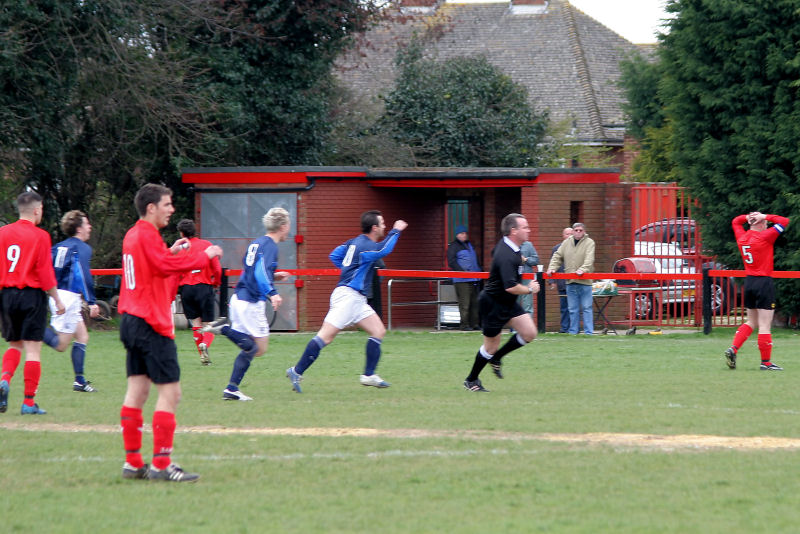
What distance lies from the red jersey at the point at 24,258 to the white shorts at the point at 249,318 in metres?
1.89

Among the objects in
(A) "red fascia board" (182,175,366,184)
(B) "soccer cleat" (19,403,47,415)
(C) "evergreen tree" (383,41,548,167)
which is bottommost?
(B) "soccer cleat" (19,403,47,415)

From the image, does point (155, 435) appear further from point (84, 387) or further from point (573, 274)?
point (573, 274)

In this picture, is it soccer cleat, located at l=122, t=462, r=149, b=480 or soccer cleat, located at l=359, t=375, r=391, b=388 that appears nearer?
soccer cleat, located at l=122, t=462, r=149, b=480

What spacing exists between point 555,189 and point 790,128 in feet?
14.1

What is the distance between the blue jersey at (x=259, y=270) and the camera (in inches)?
438

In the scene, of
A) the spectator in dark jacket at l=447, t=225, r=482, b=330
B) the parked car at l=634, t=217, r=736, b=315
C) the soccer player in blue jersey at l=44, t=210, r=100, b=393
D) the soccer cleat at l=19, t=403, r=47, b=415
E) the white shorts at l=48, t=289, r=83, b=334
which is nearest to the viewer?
the soccer cleat at l=19, t=403, r=47, b=415

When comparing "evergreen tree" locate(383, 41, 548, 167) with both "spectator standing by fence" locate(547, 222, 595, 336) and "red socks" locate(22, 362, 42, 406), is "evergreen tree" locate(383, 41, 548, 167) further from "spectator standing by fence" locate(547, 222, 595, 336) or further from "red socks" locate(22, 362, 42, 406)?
"red socks" locate(22, 362, 42, 406)

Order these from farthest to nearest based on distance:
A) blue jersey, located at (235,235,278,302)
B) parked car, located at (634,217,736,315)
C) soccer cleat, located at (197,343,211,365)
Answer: parked car, located at (634,217,736,315) < soccer cleat, located at (197,343,211,365) < blue jersey, located at (235,235,278,302)

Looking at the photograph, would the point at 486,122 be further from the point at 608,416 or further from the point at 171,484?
the point at 171,484

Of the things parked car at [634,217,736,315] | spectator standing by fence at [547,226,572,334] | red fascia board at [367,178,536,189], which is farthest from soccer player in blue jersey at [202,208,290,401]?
parked car at [634,217,736,315]

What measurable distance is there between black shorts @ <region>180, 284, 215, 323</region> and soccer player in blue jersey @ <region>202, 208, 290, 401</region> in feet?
15.1

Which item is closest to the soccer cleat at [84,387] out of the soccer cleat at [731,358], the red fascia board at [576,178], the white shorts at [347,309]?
the white shorts at [347,309]

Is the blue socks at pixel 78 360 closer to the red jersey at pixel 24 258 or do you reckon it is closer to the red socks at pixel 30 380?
the red socks at pixel 30 380

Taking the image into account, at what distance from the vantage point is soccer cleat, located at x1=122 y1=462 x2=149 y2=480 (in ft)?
23.5
